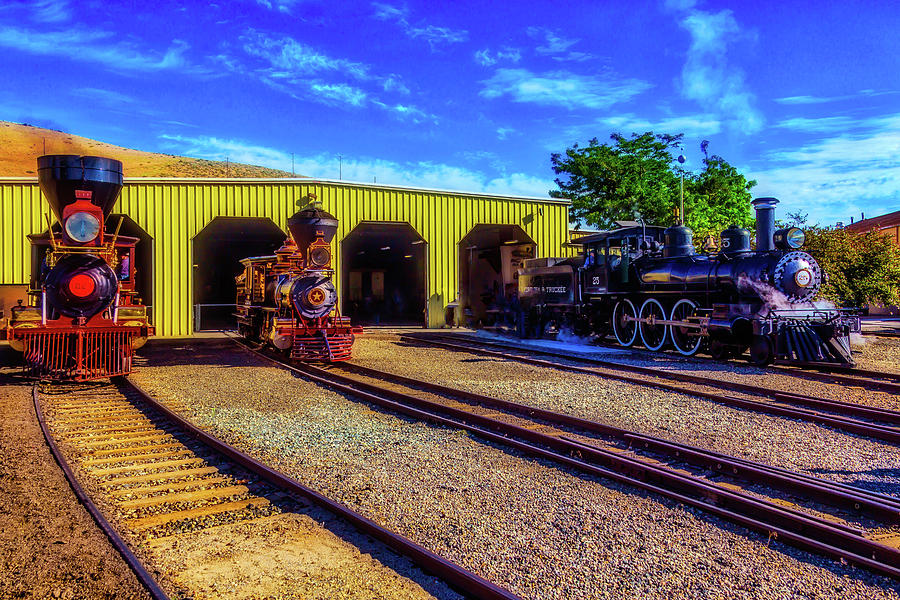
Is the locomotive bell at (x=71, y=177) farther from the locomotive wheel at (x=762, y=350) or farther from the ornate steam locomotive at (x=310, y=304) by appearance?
the locomotive wheel at (x=762, y=350)

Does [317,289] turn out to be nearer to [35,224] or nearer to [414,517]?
[414,517]

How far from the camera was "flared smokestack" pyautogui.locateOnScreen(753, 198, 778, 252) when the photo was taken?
44.7ft

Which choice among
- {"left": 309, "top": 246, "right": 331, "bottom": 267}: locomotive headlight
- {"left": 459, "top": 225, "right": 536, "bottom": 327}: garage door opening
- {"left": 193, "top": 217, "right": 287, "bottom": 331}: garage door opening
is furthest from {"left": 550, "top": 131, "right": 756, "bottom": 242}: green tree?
{"left": 309, "top": 246, "right": 331, "bottom": 267}: locomotive headlight

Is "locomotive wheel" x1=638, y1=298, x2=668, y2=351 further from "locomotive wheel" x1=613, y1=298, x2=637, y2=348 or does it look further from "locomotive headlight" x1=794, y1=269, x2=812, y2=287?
"locomotive headlight" x1=794, y1=269, x2=812, y2=287

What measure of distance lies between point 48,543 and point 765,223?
1373 centimetres

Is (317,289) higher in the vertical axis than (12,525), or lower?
higher

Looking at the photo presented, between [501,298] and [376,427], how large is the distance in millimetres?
15650

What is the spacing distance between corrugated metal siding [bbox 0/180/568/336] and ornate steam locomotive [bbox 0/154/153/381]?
35.7 ft

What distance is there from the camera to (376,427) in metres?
7.29

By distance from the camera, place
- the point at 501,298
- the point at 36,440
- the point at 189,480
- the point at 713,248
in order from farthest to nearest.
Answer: the point at 501,298 < the point at 713,248 < the point at 36,440 < the point at 189,480

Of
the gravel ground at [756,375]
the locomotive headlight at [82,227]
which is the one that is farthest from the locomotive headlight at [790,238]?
the locomotive headlight at [82,227]

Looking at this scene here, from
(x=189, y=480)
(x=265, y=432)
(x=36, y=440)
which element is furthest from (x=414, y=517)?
(x=36, y=440)

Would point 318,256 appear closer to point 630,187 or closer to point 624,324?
point 624,324

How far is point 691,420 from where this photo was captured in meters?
7.52
